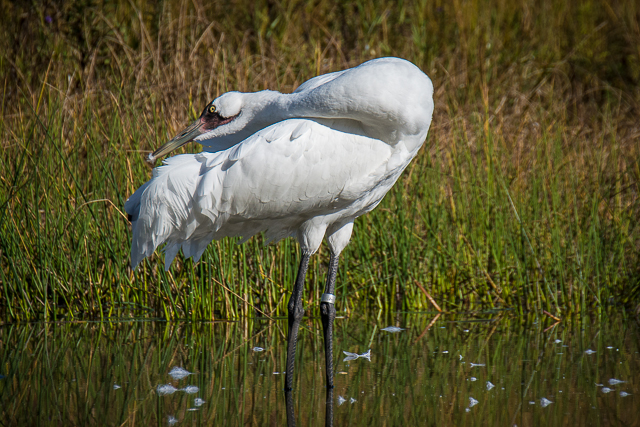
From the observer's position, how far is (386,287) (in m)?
5.17

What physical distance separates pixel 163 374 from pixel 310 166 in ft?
4.52

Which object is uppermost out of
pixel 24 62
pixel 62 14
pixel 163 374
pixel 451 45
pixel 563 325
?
pixel 451 45

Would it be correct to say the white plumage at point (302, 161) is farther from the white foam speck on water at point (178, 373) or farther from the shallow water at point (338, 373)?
the shallow water at point (338, 373)

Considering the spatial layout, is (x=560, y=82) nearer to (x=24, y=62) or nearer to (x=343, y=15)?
(x=343, y=15)

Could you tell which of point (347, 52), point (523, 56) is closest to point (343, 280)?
point (347, 52)

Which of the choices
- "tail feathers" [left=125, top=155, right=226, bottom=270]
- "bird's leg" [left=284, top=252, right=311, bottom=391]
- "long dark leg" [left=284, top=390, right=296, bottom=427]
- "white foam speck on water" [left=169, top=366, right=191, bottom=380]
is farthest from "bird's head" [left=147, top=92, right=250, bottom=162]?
"long dark leg" [left=284, top=390, right=296, bottom=427]

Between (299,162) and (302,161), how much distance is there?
15 millimetres

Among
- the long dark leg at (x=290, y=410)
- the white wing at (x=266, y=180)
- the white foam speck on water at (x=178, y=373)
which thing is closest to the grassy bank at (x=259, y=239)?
the white foam speck on water at (x=178, y=373)

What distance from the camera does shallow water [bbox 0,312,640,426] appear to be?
3141 millimetres

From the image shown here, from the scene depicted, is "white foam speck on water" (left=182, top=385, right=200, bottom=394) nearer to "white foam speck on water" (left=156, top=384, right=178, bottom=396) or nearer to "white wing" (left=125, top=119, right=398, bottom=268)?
"white foam speck on water" (left=156, top=384, right=178, bottom=396)

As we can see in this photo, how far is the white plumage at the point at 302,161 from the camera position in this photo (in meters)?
3.30

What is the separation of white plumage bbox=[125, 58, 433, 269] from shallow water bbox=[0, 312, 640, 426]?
729 mm

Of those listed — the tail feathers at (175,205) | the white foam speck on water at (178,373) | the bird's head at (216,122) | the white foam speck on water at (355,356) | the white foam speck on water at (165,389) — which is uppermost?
the bird's head at (216,122)

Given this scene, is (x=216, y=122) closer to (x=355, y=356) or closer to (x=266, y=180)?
(x=266, y=180)
